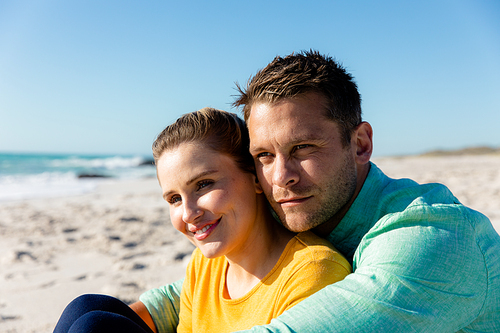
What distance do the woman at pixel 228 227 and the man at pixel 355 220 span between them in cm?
10

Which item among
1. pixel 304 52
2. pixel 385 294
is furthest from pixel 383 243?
pixel 304 52

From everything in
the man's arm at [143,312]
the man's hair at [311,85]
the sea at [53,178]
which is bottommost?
the sea at [53,178]

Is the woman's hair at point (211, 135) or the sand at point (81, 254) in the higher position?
the woman's hair at point (211, 135)

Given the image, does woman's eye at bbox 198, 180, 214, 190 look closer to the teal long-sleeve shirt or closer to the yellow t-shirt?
the yellow t-shirt

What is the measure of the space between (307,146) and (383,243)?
0.57 meters

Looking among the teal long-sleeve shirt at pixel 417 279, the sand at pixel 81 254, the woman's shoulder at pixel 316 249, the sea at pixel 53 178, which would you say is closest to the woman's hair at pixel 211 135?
the woman's shoulder at pixel 316 249

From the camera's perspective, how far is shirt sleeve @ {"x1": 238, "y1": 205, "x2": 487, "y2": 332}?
1152 mm

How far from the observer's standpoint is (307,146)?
5.63 ft

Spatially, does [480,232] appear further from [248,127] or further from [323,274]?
[248,127]

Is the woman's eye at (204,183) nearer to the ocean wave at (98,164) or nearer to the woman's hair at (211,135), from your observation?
the woman's hair at (211,135)

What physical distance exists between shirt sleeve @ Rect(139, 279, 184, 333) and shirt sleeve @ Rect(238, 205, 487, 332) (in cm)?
119

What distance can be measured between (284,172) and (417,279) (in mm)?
698

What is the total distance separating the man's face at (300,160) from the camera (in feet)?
5.54

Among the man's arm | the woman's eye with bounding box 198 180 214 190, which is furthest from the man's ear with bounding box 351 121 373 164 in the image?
the man's arm
